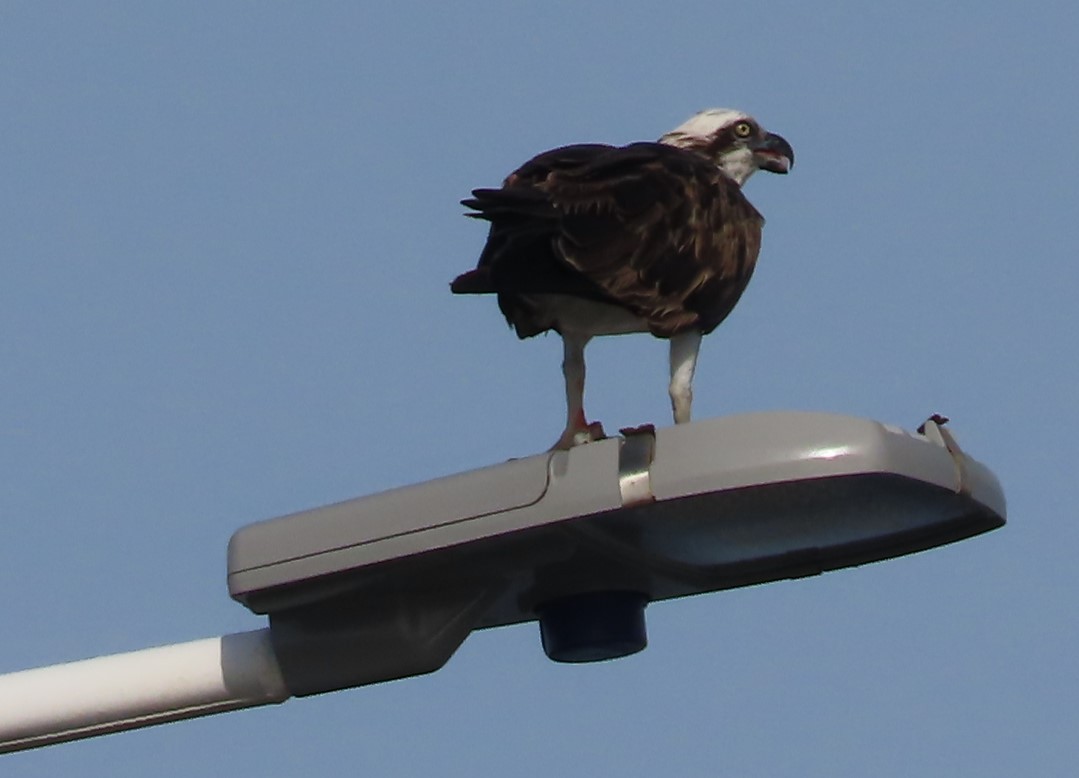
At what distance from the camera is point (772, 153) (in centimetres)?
690

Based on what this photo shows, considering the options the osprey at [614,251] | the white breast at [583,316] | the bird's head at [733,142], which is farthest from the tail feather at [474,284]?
the bird's head at [733,142]

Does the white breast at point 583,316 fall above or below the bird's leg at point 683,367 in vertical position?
above

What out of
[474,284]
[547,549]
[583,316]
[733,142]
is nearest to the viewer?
[547,549]

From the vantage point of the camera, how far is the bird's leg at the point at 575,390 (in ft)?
19.0

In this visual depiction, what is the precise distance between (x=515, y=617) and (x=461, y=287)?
77cm

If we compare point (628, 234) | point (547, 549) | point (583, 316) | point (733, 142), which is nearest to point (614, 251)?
point (628, 234)

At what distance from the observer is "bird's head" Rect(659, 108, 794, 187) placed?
6.77 metres

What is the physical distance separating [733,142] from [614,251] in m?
1.96

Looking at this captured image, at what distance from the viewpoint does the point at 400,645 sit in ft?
15.2

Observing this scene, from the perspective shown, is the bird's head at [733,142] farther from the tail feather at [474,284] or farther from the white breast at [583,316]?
the tail feather at [474,284]

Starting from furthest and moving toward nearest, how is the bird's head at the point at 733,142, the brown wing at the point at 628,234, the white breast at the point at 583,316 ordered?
1. the bird's head at the point at 733,142
2. the white breast at the point at 583,316
3. the brown wing at the point at 628,234

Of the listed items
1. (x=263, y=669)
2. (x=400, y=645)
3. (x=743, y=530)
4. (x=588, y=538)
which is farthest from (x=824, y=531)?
(x=263, y=669)

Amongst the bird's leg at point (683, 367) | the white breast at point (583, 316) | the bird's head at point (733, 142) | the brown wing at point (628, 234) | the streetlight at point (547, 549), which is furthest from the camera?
the bird's head at point (733, 142)

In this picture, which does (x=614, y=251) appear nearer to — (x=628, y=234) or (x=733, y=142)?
(x=628, y=234)
